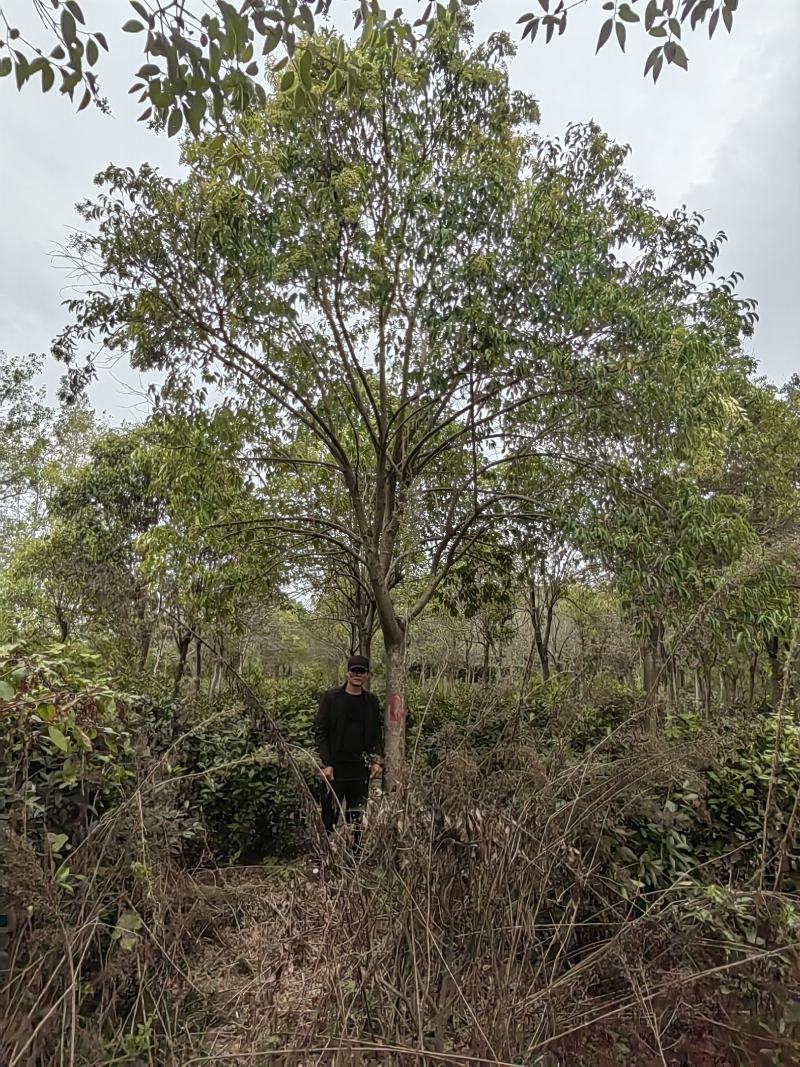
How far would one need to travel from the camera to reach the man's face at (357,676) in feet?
13.0

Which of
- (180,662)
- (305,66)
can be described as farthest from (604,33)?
(180,662)

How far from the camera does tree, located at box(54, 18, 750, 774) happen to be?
4363 millimetres

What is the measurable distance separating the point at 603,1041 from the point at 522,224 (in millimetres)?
4586

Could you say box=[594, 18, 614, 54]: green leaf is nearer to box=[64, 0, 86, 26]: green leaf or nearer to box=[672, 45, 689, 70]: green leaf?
box=[672, 45, 689, 70]: green leaf

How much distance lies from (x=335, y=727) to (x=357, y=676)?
1.10 feet

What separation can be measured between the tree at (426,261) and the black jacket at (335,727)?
0.72 meters

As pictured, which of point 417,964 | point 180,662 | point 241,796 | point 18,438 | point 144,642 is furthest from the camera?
point 18,438

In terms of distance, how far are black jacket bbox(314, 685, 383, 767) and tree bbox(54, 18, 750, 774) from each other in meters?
0.72

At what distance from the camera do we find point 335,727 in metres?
3.92

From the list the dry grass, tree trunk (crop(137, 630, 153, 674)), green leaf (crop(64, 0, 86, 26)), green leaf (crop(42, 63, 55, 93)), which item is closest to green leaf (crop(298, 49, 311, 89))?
green leaf (crop(64, 0, 86, 26))

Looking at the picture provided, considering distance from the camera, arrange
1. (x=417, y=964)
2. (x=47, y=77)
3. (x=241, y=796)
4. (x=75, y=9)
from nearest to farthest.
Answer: (x=417, y=964)
(x=75, y=9)
(x=47, y=77)
(x=241, y=796)

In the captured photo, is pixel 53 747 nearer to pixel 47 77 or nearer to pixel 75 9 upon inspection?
pixel 47 77

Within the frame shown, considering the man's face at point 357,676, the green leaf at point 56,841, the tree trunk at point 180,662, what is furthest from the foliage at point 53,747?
the tree trunk at point 180,662

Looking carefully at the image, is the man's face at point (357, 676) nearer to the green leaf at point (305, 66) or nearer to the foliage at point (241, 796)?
the foliage at point (241, 796)
